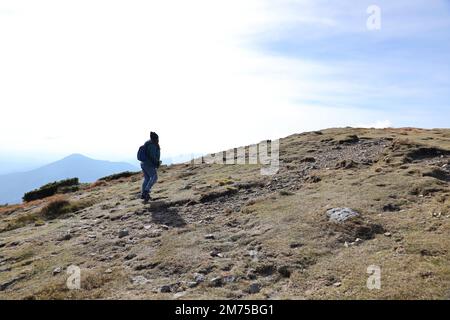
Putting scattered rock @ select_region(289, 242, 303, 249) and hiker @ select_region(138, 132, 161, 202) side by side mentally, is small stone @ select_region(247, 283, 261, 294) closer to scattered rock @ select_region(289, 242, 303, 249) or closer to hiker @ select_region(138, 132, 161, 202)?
scattered rock @ select_region(289, 242, 303, 249)

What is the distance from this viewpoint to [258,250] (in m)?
14.2

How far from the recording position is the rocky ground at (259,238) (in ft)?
38.1

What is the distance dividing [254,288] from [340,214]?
612cm

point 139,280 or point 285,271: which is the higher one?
point 285,271

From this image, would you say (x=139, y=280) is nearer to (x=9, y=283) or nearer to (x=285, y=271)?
(x=285, y=271)

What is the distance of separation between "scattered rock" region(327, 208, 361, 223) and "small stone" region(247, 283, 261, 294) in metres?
5.41

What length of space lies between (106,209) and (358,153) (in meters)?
18.3

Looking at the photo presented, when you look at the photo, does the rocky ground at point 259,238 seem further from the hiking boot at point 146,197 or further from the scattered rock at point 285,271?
the hiking boot at point 146,197

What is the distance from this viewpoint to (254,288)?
37.6ft

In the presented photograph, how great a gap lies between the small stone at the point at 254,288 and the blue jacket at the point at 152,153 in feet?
42.1

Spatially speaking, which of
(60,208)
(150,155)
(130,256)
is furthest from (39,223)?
(130,256)

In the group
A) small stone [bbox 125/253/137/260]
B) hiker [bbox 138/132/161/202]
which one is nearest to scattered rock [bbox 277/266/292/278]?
small stone [bbox 125/253/137/260]
